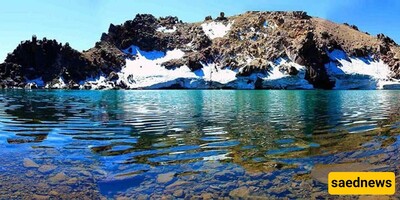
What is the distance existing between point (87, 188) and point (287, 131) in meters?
14.3

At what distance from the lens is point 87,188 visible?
10562 millimetres

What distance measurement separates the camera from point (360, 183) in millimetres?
10055

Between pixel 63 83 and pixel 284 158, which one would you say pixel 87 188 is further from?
pixel 63 83

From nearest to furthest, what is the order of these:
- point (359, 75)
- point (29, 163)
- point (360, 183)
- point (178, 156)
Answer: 1. point (360, 183)
2. point (29, 163)
3. point (178, 156)
4. point (359, 75)

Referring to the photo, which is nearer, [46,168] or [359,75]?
[46,168]

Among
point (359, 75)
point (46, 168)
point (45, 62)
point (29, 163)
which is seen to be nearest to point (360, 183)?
point (46, 168)

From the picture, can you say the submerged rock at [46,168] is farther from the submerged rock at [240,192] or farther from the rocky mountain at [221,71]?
the rocky mountain at [221,71]

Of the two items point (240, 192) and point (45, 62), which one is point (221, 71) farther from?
point (240, 192)

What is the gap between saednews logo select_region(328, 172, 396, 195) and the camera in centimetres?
962

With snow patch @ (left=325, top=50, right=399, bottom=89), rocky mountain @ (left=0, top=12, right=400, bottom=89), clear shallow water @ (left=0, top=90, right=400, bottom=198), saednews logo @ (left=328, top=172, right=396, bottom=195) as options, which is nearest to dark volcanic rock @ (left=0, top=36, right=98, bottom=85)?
rocky mountain @ (left=0, top=12, right=400, bottom=89)

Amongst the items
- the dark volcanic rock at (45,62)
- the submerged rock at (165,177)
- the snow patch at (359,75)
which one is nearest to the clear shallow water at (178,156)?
the submerged rock at (165,177)

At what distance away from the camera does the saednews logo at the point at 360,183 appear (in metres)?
9.62

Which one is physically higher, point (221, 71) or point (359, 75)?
point (221, 71)

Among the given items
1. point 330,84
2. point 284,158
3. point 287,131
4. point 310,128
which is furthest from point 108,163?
point 330,84
